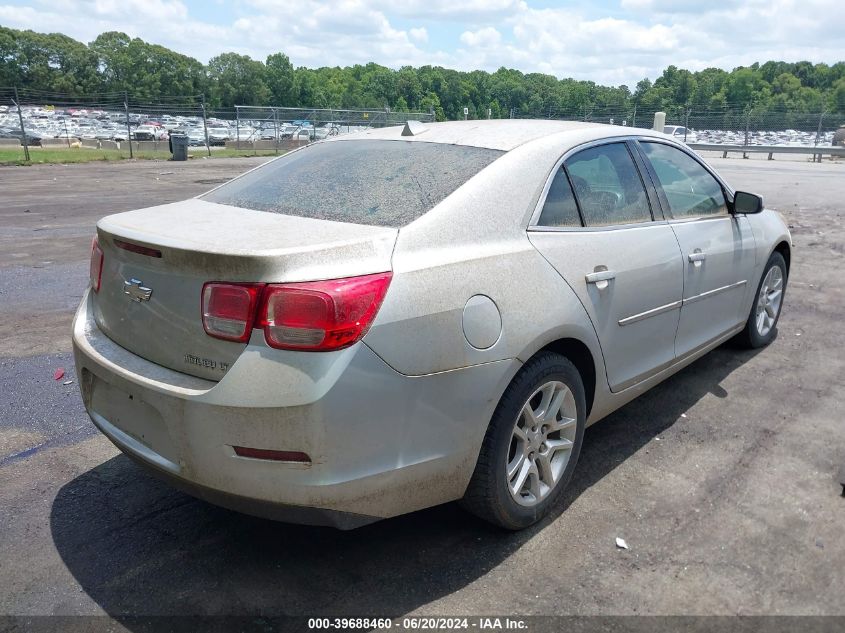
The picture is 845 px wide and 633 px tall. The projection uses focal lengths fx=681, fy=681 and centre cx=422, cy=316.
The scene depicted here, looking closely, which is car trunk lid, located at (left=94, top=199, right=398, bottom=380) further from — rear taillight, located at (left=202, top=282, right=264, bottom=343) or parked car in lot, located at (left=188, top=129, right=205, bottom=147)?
parked car in lot, located at (left=188, top=129, right=205, bottom=147)

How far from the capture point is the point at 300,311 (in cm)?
222

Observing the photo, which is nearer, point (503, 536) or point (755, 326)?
point (503, 536)

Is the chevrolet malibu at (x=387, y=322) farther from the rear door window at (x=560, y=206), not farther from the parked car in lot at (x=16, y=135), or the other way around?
the parked car in lot at (x=16, y=135)

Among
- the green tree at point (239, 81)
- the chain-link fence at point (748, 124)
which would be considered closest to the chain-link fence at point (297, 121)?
the chain-link fence at point (748, 124)

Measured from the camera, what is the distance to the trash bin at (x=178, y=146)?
27.0 metres

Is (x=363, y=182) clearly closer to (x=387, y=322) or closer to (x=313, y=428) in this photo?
(x=387, y=322)

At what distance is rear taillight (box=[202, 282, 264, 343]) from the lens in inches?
88.9

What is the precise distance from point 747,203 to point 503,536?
2884 mm

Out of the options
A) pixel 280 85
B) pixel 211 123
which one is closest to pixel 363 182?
pixel 211 123

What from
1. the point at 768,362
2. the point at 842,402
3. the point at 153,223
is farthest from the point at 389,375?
the point at 768,362

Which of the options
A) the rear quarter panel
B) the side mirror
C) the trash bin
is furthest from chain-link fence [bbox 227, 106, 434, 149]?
the rear quarter panel

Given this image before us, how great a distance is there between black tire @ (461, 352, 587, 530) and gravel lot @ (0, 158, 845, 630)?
13 centimetres

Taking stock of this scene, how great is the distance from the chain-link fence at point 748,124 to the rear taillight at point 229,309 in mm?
40780

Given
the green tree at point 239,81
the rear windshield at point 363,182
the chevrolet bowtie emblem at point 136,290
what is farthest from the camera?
the green tree at point 239,81
